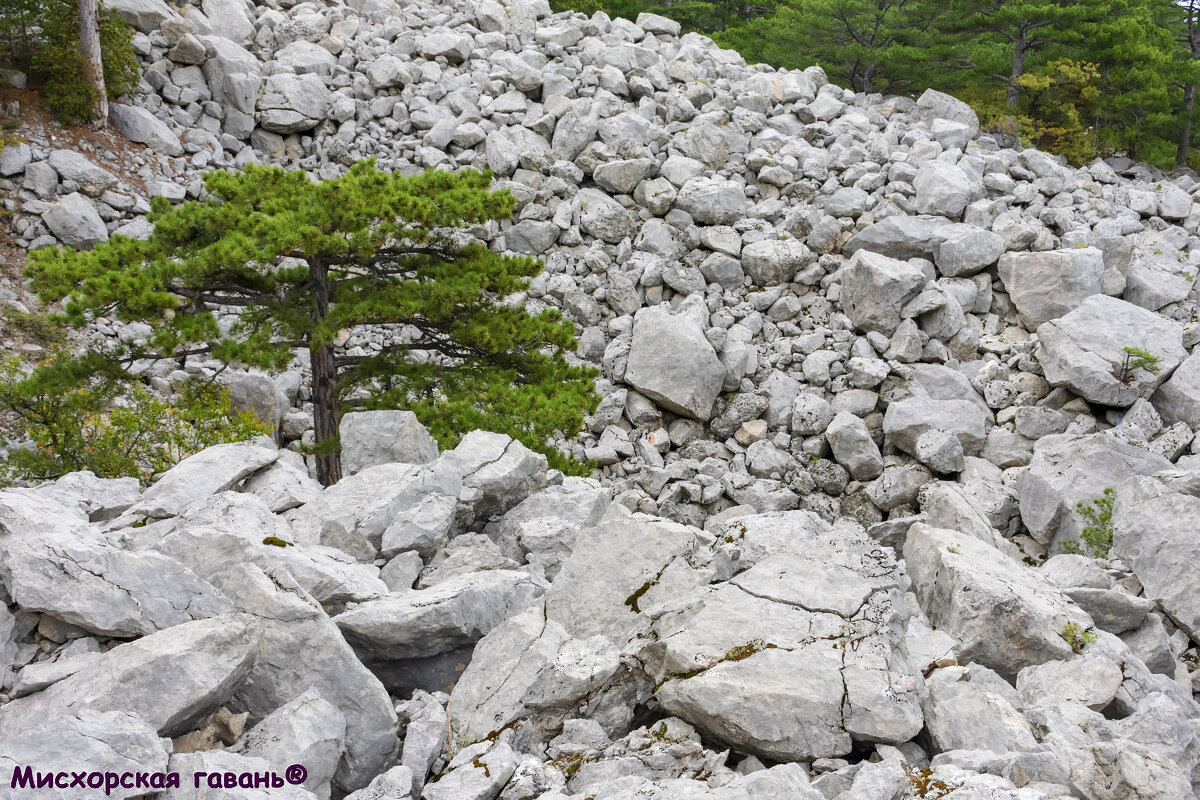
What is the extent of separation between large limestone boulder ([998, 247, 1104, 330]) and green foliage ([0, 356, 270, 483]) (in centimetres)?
1642

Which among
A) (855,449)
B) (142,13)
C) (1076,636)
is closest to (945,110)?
(855,449)

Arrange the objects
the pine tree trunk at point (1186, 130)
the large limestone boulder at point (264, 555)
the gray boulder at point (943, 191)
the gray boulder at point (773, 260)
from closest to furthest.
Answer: the large limestone boulder at point (264, 555), the gray boulder at point (773, 260), the gray boulder at point (943, 191), the pine tree trunk at point (1186, 130)

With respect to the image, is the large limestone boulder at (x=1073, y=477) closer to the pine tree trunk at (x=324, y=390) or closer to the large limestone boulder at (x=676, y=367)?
the large limestone boulder at (x=676, y=367)

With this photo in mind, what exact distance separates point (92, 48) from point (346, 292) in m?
14.9

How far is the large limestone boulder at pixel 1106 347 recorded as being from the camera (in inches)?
622

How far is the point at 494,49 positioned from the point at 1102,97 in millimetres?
19142

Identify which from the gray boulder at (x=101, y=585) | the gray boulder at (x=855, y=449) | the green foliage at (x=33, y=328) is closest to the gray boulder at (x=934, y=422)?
the gray boulder at (x=855, y=449)

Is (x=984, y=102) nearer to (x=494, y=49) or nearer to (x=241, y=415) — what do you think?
(x=494, y=49)

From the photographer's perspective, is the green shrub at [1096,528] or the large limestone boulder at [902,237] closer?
the green shrub at [1096,528]

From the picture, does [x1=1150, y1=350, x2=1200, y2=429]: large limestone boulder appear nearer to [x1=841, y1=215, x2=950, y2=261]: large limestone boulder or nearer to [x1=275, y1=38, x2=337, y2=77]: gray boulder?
[x1=841, y1=215, x2=950, y2=261]: large limestone boulder

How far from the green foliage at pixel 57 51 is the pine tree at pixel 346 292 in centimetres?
1239

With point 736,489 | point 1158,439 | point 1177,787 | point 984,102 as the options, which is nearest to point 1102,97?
point 984,102

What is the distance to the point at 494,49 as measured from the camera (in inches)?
1033

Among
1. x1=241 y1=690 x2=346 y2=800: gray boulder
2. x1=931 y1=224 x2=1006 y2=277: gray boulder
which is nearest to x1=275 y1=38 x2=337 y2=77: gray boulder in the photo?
x1=931 y1=224 x2=1006 y2=277: gray boulder
